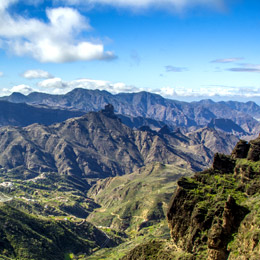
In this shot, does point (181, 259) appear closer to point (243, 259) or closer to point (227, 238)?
point (227, 238)

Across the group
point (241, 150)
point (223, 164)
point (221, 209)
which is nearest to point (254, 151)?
point (241, 150)

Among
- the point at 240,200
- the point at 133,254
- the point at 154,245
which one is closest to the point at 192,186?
the point at 240,200

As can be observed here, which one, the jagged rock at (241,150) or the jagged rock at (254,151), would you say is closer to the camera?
the jagged rock at (254,151)

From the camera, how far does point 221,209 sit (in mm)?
101188

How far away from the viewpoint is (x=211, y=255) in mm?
92062

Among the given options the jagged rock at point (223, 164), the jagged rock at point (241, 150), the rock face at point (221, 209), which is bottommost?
the rock face at point (221, 209)

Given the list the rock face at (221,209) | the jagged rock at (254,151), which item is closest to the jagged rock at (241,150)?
the rock face at (221,209)

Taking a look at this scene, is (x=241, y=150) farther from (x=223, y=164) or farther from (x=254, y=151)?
(x=223, y=164)

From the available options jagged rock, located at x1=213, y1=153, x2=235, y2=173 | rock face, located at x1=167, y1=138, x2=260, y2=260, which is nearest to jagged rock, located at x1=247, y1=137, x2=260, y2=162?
rock face, located at x1=167, y1=138, x2=260, y2=260

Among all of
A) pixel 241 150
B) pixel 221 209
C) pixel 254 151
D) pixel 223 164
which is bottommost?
pixel 221 209

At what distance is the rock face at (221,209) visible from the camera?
290ft

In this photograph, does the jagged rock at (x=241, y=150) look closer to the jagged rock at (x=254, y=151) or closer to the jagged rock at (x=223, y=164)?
→ the jagged rock at (x=254, y=151)

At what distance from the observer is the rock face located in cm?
8850

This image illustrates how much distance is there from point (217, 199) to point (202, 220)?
9.78 metres
